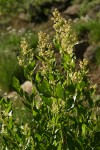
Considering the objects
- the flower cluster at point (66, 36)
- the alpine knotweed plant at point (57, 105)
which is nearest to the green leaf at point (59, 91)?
the alpine knotweed plant at point (57, 105)

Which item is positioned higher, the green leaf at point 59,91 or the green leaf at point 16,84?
the green leaf at point 16,84

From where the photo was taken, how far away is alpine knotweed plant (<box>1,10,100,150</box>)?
11.7 feet

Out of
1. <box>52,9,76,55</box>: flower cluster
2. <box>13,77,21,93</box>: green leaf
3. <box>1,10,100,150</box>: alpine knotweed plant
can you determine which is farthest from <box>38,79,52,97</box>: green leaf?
<box>52,9,76,55</box>: flower cluster

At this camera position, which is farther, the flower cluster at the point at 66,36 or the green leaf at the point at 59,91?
the flower cluster at the point at 66,36

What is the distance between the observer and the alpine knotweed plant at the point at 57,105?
3572mm

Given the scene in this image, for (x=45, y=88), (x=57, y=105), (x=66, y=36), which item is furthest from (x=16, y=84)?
(x=66, y=36)

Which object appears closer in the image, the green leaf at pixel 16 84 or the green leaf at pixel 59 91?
the green leaf at pixel 59 91

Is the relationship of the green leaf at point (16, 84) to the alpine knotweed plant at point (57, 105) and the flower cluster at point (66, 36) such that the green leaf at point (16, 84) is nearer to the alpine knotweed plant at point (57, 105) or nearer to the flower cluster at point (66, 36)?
the alpine knotweed plant at point (57, 105)

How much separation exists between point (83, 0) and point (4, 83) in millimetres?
4514

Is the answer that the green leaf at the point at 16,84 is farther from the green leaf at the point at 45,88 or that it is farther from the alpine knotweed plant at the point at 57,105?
the green leaf at the point at 45,88

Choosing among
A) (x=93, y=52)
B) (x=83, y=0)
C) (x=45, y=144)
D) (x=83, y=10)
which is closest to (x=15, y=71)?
(x=93, y=52)

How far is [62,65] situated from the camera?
384cm

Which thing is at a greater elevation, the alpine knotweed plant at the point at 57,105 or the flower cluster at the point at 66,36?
the flower cluster at the point at 66,36

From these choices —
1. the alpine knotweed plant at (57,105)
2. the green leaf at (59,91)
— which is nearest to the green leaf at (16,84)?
the alpine knotweed plant at (57,105)
